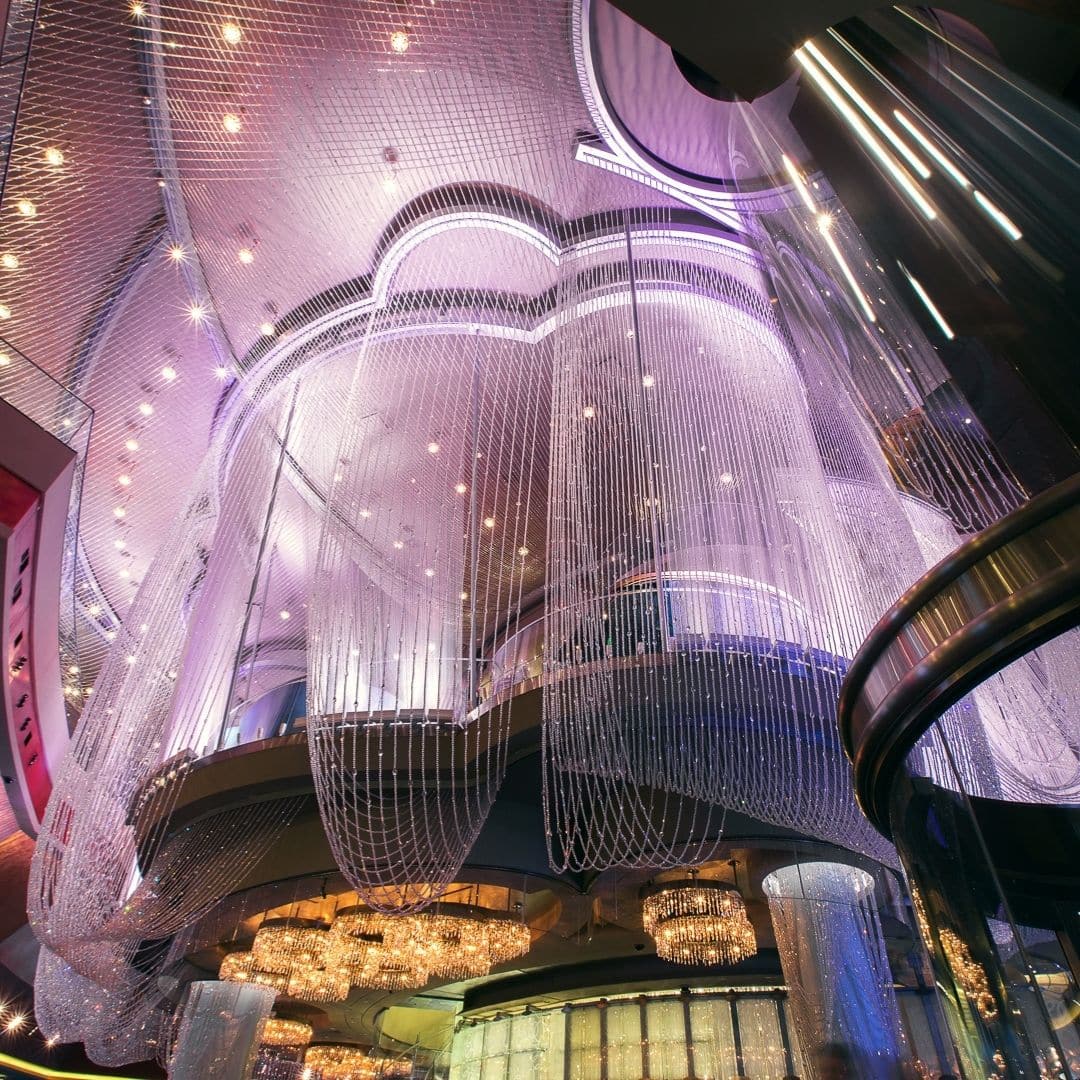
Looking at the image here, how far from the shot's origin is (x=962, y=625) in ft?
5.39

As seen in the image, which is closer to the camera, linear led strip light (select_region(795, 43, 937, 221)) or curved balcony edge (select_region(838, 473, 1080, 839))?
curved balcony edge (select_region(838, 473, 1080, 839))

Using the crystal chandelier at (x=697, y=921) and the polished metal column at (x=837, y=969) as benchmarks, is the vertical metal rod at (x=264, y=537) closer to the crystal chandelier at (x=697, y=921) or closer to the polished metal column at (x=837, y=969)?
the crystal chandelier at (x=697, y=921)

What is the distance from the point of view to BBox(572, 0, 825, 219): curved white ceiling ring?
202 inches

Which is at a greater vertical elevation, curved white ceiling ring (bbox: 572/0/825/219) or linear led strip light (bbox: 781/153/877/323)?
curved white ceiling ring (bbox: 572/0/825/219)

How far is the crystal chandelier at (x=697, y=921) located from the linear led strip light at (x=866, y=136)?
8.43m

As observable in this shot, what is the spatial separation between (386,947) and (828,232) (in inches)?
414

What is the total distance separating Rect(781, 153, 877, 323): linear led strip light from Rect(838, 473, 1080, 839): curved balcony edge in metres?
1.02

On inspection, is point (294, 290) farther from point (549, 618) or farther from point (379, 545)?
point (549, 618)

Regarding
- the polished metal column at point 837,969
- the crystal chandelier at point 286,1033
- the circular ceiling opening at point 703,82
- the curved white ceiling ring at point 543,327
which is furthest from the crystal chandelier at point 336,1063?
the circular ceiling opening at point 703,82

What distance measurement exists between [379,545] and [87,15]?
4388 mm

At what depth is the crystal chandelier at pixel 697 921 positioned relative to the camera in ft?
28.3

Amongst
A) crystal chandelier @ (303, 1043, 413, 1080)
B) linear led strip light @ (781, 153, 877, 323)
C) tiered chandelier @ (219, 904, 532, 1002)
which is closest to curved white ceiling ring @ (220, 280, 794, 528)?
linear led strip light @ (781, 153, 877, 323)

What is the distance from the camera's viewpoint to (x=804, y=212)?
268cm

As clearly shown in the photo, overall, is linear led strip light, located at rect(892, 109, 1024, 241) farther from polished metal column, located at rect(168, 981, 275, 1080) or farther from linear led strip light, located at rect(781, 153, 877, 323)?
polished metal column, located at rect(168, 981, 275, 1080)
